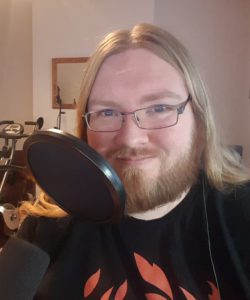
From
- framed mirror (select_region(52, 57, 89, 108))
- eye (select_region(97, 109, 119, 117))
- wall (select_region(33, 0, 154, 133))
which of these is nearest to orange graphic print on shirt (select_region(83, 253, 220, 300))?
eye (select_region(97, 109, 119, 117))

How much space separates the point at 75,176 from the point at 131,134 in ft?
0.62

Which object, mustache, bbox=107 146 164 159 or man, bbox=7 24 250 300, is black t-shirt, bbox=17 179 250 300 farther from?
mustache, bbox=107 146 164 159

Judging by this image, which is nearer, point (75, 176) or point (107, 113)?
point (75, 176)

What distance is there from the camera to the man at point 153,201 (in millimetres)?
721

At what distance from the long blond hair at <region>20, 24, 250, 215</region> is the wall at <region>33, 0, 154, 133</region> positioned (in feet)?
7.28

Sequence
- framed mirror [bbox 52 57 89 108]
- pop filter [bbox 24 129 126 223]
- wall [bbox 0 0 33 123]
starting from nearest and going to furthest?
pop filter [bbox 24 129 126 223] < framed mirror [bbox 52 57 89 108] < wall [bbox 0 0 33 123]

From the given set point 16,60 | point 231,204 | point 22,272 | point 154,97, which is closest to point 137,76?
point 154,97

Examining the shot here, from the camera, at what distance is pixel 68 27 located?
3213 millimetres

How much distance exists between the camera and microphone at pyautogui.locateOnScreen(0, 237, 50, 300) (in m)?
0.56

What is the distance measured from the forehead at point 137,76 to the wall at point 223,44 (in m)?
2.24

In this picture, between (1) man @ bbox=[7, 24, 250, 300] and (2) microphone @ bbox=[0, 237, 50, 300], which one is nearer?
(2) microphone @ bbox=[0, 237, 50, 300]

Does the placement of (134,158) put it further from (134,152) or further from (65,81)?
(65,81)

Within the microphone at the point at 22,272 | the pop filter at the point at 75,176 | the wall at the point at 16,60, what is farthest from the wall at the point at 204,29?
the microphone at the point at 22,272

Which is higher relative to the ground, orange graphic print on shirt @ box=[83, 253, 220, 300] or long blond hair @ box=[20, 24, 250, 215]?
long blond hair @ box=[20, 24, 250, 215]
